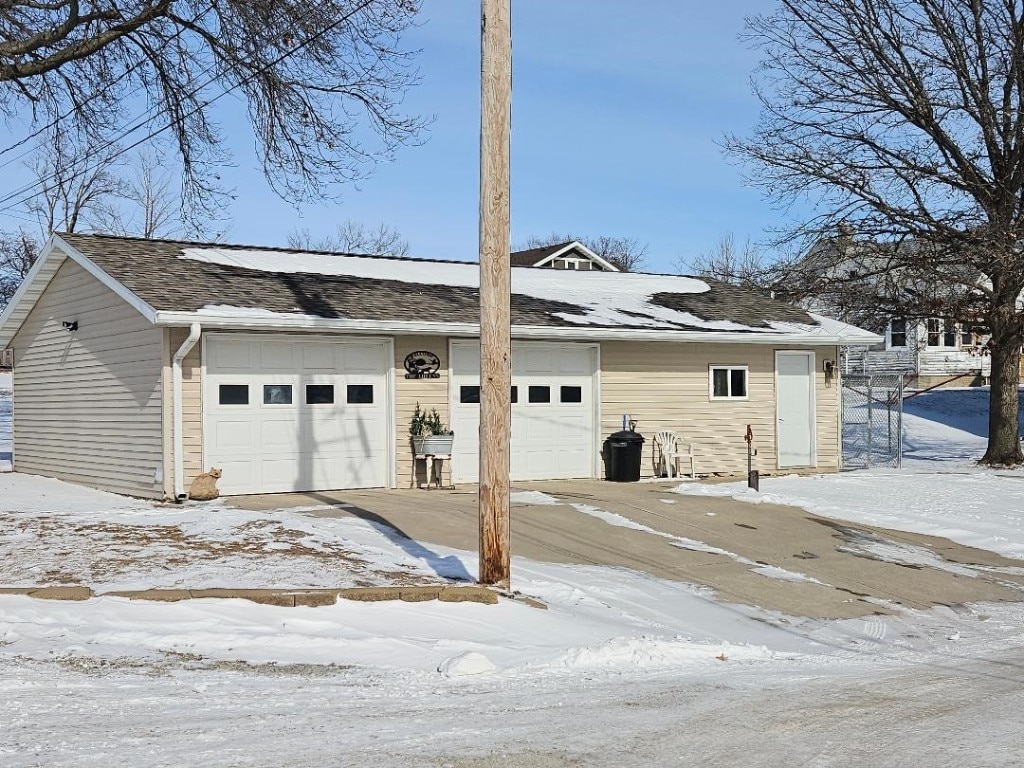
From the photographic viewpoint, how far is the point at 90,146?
22.4 metres

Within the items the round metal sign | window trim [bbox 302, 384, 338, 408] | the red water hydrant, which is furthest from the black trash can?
window trim [bbox 302, 384, 338, 408]

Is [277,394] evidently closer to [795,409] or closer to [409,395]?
[409,395]

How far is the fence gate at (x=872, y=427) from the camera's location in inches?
995

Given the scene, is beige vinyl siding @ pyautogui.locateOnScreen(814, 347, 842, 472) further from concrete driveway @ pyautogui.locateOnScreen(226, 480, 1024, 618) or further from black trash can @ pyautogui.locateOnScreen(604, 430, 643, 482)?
concrete driveway @ pyautogui.locateOnScreen(226, 480, 1024, 618)

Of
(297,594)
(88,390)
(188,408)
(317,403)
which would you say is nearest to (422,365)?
(317,403)

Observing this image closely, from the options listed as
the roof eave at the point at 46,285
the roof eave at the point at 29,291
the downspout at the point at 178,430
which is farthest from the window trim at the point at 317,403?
the roof eave at the point at 29,291

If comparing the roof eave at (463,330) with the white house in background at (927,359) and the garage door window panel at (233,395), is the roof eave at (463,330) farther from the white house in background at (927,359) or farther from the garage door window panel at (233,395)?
the white house in background at (927,359)

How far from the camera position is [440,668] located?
24.8 feet

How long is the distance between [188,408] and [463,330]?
14.3ft

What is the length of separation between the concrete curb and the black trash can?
9.45 m

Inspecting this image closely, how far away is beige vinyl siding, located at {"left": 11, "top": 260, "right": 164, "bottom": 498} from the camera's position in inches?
627

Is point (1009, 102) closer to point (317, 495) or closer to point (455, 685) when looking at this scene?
point (317, 495)

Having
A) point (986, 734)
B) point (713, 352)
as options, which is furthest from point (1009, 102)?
point (986, 734)

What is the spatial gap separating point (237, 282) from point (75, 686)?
36.5 feet
